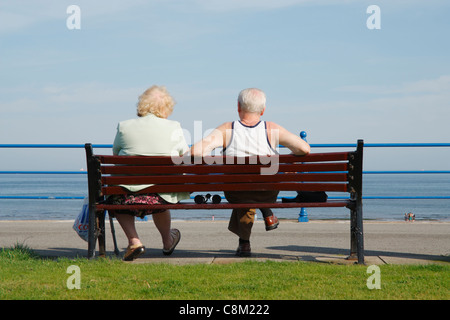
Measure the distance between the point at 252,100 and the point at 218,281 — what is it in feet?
5.31

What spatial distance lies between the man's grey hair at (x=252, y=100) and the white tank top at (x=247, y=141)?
0.45ft

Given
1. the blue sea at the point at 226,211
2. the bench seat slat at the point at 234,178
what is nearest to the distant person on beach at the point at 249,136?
the bench seat slat at the point at 234,178

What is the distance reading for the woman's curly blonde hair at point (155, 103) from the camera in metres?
4.78

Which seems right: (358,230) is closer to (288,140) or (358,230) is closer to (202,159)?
(288,140)

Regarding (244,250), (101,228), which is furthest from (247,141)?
(101,228)

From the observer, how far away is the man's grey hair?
4.69m

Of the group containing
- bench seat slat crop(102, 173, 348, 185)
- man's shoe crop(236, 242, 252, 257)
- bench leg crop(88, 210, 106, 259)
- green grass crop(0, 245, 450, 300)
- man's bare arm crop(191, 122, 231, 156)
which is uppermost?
man's bare arm crop(191, 122, 231, 156)

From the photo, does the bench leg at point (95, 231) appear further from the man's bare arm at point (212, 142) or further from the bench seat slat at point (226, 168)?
the man's bare arm at point (212, 142)

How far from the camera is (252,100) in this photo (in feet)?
15.4

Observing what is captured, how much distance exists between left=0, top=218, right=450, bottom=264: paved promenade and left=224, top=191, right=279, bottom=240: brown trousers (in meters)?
0.25

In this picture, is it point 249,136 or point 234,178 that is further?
point 249,136

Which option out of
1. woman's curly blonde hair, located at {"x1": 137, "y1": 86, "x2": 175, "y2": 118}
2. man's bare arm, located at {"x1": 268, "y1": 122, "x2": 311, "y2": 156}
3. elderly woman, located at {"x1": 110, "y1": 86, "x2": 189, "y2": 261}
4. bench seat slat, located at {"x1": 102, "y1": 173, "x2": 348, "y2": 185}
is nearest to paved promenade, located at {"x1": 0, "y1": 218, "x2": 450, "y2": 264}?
elderly woman, located at {"x1": 110, "y1": 86, "x2": 189, "y2": 261}

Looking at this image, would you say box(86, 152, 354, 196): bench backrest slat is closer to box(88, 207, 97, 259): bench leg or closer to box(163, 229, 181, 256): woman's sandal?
box(88, 207, 97, 259): bench leg

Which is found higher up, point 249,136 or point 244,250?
point 249,136
